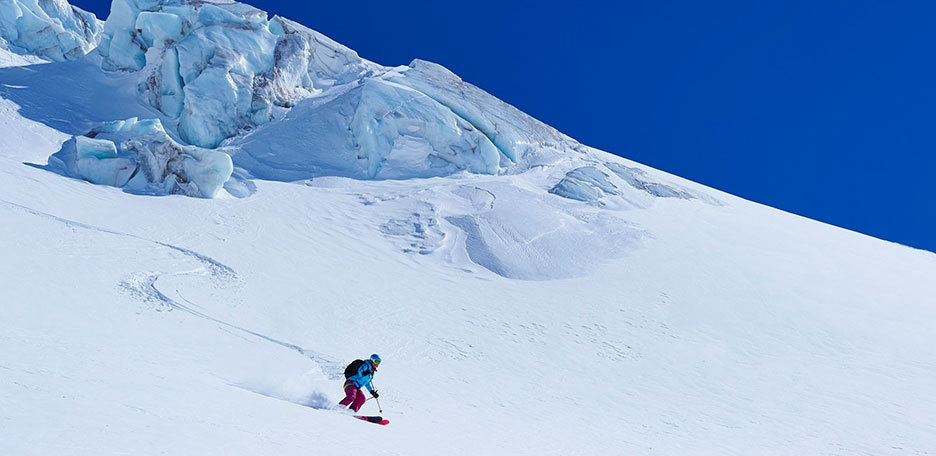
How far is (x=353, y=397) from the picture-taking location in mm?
9805

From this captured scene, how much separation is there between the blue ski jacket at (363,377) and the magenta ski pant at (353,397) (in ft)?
0.22

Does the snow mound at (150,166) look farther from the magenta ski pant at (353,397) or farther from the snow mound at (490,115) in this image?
the magenta ski pant at (353,397)

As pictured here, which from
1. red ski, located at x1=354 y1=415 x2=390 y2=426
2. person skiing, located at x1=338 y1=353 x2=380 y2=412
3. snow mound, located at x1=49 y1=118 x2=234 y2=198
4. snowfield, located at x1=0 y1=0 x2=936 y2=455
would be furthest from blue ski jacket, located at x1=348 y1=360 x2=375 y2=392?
snow mound, located at x1=49 y1=118 x2=234 y2=198

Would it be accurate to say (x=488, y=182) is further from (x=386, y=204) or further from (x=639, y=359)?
(x=639, y=359)

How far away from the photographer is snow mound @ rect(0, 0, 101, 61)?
106 ft

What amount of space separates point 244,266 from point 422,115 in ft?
41.0

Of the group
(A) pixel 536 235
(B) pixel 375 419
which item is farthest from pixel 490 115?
(B) pixel 375 419

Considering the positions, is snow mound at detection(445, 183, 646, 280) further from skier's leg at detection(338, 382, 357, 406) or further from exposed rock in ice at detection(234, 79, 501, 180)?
skier's leg at detection(338, 382, 357, 406)

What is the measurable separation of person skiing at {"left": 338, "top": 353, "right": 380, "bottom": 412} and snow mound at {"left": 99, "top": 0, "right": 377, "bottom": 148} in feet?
63.6

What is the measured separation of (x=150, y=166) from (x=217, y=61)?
835cm

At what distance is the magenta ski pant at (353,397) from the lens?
9.73 metres

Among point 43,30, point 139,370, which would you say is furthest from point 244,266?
point 43,30

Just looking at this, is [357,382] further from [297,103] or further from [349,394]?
[297,103]

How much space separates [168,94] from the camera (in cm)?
2875
